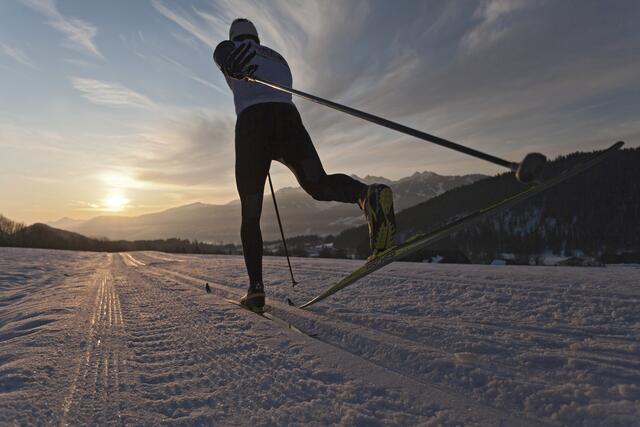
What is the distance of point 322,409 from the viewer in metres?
1.19

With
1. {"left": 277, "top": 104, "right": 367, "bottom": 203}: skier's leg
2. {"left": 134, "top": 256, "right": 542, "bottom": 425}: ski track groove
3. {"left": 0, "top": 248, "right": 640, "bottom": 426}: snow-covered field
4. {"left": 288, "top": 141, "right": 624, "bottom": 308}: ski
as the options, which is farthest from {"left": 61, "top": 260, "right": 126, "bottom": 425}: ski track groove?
{"left": 277, "top": 104, "right": 367, "bottom": 203}: skier's leg

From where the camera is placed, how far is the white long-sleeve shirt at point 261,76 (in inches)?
123

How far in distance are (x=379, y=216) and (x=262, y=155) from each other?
1.29 metres

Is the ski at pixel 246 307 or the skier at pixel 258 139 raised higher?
the skier at pixel 258 139

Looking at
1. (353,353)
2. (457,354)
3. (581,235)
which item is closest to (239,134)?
(353,353)

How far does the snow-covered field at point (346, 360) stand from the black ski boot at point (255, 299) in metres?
0.21

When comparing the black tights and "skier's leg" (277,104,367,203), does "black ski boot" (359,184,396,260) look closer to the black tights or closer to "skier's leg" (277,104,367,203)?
"skier's leg" (277,104,367,203)

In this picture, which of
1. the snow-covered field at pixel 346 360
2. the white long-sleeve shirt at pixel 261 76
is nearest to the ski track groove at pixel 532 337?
the snow-covered field at pixel 346 360

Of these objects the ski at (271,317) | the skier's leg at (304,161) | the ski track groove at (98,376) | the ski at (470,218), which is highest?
the skier's leg at (304,161)

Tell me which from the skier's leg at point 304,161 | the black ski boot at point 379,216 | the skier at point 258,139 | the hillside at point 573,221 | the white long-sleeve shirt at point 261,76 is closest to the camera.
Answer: the black ski boot at point 379,216

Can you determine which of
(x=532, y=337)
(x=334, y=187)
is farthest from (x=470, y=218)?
(x=334, y=187)

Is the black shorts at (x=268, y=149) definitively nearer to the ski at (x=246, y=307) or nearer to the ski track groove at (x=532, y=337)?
the ski at (x=246, y=307)

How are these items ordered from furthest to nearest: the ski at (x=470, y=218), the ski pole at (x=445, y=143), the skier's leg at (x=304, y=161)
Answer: the skier's leg at (x=304, y=161) → the ski at (x=470, y=218) → the ski pole at (x=445, y=143)

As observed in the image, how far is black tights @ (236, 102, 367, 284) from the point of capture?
3.00 m
